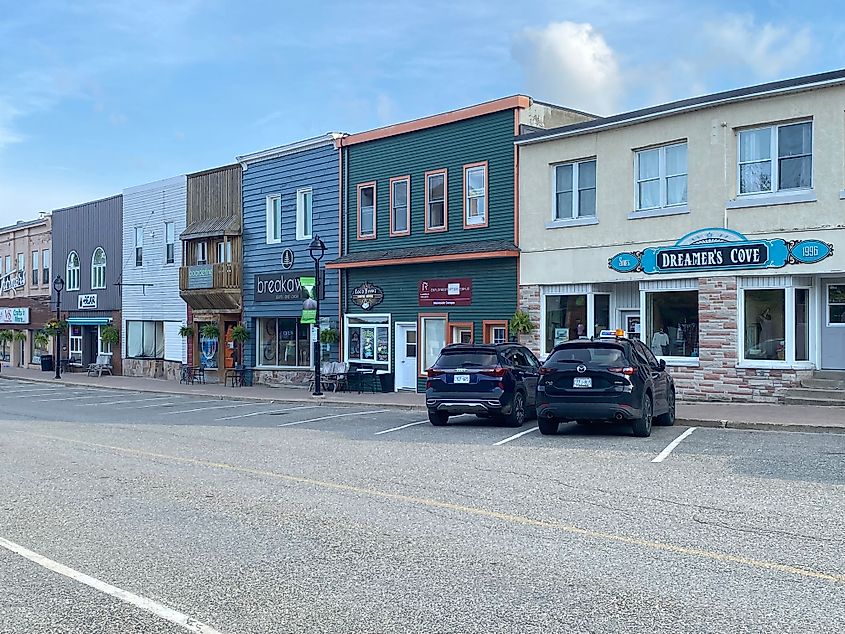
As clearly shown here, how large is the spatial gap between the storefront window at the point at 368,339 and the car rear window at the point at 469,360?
35.9 feet

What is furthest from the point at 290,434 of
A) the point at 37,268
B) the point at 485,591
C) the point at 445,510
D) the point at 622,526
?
the point at 37,268

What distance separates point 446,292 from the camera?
27156mm

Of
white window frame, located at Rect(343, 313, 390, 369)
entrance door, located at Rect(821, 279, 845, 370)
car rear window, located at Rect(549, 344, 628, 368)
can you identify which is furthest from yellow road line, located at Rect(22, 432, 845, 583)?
white window frame, located at Rect(343, 313, 390, 369)

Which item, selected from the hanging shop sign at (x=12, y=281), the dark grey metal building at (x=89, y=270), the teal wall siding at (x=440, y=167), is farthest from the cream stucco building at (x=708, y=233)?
the hanging shop sign at (x=12, y=281)

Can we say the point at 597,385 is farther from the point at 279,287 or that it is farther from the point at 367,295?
the point at 279,287

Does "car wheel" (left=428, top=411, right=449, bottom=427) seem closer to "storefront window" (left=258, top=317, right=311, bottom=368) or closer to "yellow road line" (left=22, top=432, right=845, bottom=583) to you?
"yellow road line" (left=22, top=432, right=845, bottom=583)

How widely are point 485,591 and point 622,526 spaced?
2544 mm

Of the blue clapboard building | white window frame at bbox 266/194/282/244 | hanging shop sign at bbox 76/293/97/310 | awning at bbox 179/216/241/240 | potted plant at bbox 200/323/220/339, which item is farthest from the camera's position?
hanging shop sign at bbox 76/293/97/310

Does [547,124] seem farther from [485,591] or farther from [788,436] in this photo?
[485,591]

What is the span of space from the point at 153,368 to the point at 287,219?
1084 centimetres

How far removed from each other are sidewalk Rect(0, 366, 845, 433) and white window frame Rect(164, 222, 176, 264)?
4.81m

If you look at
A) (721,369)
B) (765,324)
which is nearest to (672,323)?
(721,369)

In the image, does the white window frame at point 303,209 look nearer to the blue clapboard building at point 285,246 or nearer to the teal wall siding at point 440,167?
the blue clapboard building at point 285,246

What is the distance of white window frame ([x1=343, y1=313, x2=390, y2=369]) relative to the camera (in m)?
29.1
